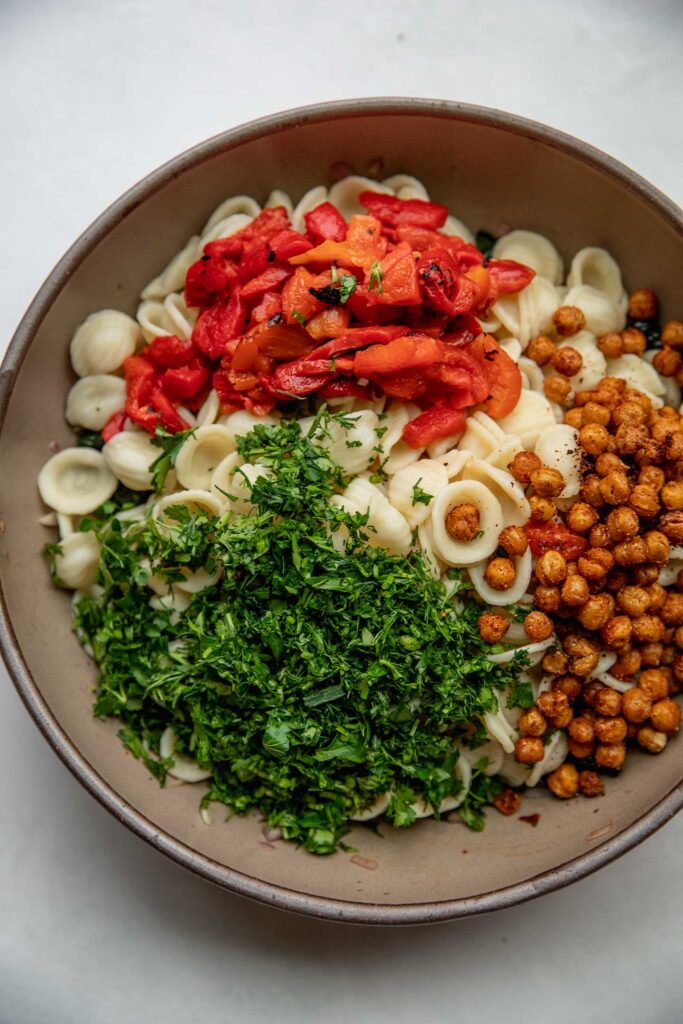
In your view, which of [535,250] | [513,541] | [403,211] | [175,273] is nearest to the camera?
[513,541]

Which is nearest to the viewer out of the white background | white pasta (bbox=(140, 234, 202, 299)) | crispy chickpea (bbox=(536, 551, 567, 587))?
crispy chickpea (bbox=(536, 551, 567, 587))

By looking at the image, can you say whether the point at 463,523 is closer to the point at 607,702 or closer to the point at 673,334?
the point at 607,702

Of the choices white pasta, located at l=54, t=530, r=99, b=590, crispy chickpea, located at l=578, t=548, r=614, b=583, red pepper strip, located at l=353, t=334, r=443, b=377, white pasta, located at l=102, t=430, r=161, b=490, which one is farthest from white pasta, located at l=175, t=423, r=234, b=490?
crispy chickpea, located at l=578, t=548, r=614, b=583

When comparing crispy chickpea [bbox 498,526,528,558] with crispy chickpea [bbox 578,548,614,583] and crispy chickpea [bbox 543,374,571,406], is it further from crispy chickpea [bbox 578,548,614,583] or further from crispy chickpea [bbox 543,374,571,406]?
crispy chickpea [bbox 543,374,571,406]

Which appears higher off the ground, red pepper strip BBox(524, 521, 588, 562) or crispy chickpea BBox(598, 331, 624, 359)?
crispy chickpea BBox(598, 331, 624, 359)

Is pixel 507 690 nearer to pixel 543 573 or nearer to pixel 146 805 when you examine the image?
pixel 543 573

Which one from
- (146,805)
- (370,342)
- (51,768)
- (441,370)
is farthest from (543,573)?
(51,768)

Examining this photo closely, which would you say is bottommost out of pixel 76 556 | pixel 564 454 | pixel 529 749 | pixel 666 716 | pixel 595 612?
pixel 529 749

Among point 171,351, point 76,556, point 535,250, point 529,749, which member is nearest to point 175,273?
point 171,351
